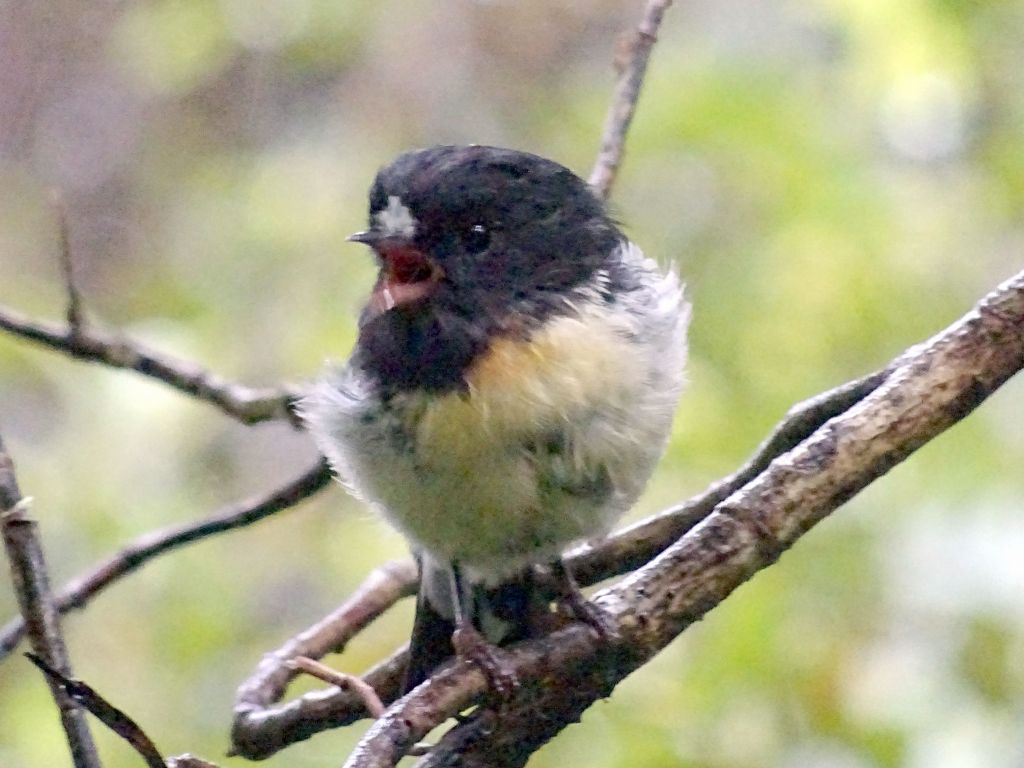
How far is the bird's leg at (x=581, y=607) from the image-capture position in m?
1.71

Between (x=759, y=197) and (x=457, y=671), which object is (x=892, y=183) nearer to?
(x=759, y=197)

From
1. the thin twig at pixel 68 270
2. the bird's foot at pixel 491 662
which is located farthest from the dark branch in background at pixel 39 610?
the thin twig at pixel 68 270

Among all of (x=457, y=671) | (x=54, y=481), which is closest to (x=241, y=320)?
(x=54, y=481)

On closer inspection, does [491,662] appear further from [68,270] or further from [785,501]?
[68,270]

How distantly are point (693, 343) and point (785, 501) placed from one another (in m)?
1.34

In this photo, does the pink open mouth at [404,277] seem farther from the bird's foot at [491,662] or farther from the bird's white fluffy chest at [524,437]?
the bird's foot at [491,662]

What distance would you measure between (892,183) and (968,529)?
1038 millimetres

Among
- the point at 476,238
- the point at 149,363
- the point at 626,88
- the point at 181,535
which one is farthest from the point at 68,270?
the point at 626,88

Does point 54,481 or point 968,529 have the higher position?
point 54,481

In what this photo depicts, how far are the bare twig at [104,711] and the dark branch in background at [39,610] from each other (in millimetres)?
18

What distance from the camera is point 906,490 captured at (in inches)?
98.8

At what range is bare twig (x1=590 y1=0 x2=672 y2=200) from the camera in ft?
8.09

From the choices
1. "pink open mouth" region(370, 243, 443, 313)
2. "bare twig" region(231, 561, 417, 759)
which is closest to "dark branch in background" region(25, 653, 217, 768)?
"bare twig" region(231, 561, 417, 759)

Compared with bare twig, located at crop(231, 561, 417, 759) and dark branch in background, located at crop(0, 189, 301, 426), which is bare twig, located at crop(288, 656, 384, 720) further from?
dark branch in background, located at crop(0, 189, 301, 426)
